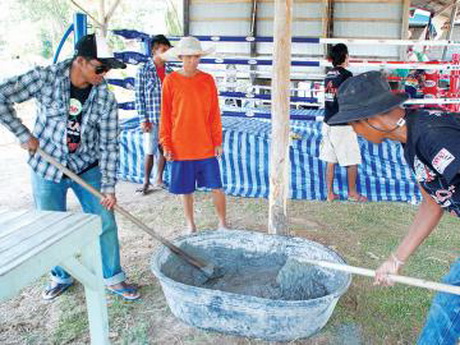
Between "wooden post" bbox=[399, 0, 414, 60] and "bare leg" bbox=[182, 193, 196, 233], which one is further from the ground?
"wooden post" bbox=[399, 0, 414, 60]

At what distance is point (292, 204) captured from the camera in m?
4.93

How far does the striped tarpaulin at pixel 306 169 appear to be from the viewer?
4.97 m

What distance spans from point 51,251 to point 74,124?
1140 millimetres

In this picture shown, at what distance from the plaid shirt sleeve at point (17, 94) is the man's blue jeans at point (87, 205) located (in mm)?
314

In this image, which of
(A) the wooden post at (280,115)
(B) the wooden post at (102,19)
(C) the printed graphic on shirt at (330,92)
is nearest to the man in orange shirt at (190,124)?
(A) the wooden post at (280,115)

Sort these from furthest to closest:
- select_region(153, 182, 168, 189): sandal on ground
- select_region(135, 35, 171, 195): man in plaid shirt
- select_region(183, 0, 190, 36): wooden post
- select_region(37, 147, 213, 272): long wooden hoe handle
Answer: select_region(183, 0, 190, 36): wooden post → select_region(153, 182, 168, 189): sandal on ground → select_region(135, 35, 171, 195): man in plaid shirt → select_region(37, 147, 213, 272): long wooden hoe handle

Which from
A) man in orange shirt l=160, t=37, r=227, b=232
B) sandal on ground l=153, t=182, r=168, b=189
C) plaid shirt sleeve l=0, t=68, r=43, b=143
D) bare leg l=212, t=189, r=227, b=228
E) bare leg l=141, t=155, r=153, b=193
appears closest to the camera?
plaid shirt sleeve l=0, t=68, r=43, b=143

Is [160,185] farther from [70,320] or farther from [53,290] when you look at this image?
[70,320]

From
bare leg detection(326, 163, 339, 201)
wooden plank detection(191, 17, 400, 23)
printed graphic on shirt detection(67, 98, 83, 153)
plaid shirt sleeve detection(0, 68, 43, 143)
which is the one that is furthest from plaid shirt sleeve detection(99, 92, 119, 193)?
wooden plank detection(191, 17, 400, 23)

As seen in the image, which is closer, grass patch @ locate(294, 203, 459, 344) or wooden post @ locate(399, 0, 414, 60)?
grass patch @ locate(294, 203, 459, 344)

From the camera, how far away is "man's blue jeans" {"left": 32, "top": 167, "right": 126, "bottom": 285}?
9.22 ft

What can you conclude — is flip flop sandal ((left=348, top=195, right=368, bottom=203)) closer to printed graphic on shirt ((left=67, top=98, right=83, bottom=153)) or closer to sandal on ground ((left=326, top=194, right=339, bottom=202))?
sandal on ground ((left=326, top=194, right=339, bottom=202))

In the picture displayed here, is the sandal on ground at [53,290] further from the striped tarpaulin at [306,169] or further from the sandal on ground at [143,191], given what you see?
the striped tarpaulin at [306,169]

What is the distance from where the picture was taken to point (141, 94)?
4945 millimetres
